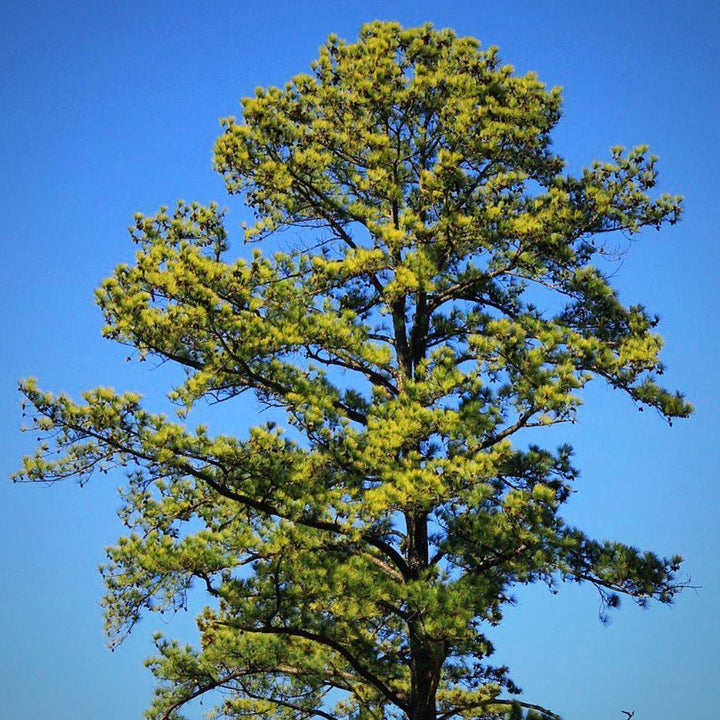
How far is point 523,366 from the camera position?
9180 millimetres

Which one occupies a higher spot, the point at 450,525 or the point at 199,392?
the point at 199,392

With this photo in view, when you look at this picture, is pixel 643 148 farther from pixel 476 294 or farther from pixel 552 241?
pixel 476 294

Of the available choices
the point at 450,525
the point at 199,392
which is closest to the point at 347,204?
the point at 199,392

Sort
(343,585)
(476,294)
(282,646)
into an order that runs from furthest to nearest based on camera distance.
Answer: (476,294) < (282,646) < (343,585)

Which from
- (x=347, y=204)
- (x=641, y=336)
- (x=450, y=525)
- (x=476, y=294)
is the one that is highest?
(x=347, y=204)

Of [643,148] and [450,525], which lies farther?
[643,148]

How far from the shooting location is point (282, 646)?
9.63 metres

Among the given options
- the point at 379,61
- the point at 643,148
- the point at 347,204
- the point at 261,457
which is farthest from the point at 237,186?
the point at 643,148

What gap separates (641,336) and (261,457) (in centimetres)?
412

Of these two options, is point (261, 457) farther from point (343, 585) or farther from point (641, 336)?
point (641, 336)

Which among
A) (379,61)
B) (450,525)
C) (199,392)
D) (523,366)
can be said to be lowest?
(450,525)

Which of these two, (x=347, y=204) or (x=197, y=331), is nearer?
(x=197, y=331)

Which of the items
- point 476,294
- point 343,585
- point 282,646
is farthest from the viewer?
point 476,294

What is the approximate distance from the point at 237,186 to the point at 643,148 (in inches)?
181
